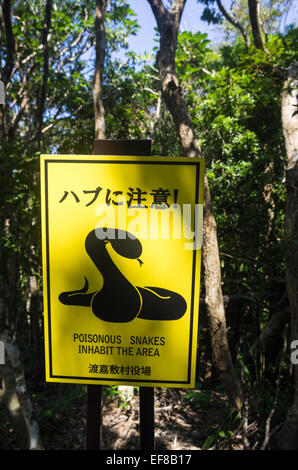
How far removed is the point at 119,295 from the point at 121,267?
130 millimetres

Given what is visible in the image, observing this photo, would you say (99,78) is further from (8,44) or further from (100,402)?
(100,402)

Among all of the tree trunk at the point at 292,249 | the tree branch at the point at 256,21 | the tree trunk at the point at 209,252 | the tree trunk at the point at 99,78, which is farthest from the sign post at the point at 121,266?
the tree branch at the point at 256,21

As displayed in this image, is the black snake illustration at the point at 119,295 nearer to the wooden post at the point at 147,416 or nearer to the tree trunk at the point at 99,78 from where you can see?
the wooden post at the point at 147,416

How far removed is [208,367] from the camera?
4656 millimetres

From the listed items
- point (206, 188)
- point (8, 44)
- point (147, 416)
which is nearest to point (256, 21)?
point (206, 188)

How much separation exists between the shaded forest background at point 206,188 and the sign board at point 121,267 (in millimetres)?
1334

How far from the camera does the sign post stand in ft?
4.53

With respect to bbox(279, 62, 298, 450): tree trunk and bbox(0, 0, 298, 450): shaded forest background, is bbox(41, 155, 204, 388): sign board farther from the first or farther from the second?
bbox(279, 62, 298, 450): tree trunk

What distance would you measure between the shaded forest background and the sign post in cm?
133

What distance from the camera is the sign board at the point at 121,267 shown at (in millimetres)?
1380

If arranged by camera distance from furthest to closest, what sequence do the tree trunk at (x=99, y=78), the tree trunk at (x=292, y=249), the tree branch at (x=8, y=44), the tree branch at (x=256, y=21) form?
the tree trunk at (x=99, y=78) < the tree branch at (x=256, y=21) < the tree branch at (x=8, y=44) < the tree trunk at (x=292, y=249)

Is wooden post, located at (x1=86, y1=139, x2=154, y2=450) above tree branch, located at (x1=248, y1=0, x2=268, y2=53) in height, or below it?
below

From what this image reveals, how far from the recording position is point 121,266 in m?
1.41

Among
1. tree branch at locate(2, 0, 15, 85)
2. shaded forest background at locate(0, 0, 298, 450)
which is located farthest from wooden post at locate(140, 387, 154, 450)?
tree branch at locate(2, 0, 15, 85)
